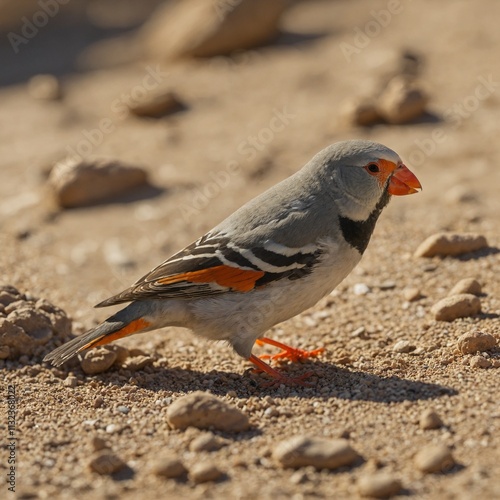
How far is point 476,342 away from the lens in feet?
19.7

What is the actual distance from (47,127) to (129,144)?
1.88 metres

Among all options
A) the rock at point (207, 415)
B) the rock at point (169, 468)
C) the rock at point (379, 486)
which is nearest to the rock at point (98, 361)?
the rock at point (207, 415)

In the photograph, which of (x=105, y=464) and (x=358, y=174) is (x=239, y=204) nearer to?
(x=358, y=174)

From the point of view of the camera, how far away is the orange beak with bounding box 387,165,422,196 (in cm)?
659

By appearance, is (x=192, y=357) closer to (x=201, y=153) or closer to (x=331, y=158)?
(x=331, y=158)

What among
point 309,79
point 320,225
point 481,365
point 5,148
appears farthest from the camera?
point 309,79

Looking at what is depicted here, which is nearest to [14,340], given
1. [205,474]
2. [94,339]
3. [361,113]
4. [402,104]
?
[94,339]

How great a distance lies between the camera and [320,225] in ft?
20.7

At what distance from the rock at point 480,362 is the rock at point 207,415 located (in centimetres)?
169

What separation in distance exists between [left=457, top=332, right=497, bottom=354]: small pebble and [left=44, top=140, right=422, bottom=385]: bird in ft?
A: 3.34

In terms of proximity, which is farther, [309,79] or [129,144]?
[309,79]

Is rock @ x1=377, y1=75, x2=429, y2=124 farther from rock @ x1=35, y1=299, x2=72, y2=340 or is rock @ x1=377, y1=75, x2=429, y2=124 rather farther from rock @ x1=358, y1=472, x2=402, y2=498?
rock @ x1=358, y1=472, x2=402, y2=498

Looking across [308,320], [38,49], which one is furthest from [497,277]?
[38,49]

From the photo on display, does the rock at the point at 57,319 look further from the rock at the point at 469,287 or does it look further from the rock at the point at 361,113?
Answer: the rock at the point at 361,113
